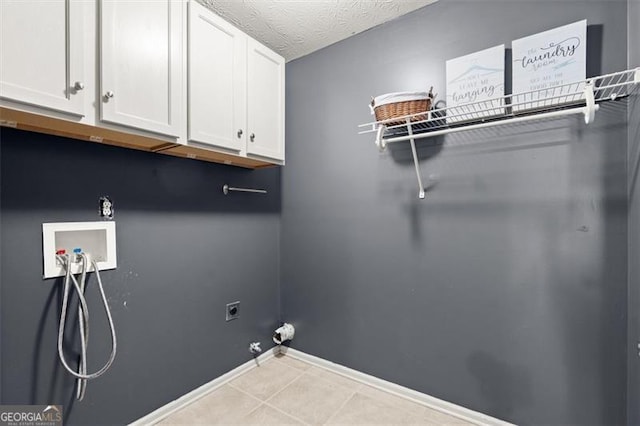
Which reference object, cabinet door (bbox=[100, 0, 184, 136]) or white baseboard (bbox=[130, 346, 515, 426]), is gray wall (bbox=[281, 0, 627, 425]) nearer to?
white baseboard (bbox=[130, 346, 515, 426])

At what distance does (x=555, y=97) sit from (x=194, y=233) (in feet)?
6.22

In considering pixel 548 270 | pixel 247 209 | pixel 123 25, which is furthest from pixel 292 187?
pixel 548 270

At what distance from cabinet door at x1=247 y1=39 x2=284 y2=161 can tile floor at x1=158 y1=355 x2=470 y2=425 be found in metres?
1.44

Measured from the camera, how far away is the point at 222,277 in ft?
6.15

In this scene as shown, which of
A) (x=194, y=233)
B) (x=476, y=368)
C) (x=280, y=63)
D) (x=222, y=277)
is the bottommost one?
(x=476, y=368)

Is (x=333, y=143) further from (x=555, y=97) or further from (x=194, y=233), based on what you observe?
(x=555, y=97)

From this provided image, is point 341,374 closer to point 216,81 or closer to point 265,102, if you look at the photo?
point 265,102

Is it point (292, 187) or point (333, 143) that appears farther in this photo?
point (292, 187)

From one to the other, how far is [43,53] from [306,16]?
1.28 meters

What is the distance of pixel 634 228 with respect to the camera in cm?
111

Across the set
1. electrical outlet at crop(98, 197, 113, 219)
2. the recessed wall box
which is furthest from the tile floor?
electrical outlet at crop(98, 197, 113, 219)

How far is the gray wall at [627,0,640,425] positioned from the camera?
3.51ft

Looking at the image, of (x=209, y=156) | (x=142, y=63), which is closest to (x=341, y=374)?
(x=209, y=156)

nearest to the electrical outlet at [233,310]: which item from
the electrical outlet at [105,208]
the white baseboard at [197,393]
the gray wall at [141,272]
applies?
the gray wall at [141,272]
